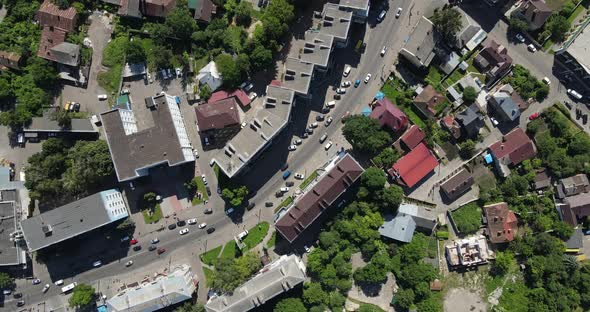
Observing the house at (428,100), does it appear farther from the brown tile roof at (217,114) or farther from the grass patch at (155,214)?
the grass patch at (155,214)

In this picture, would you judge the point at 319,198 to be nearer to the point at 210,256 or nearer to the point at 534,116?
the point at 210,256

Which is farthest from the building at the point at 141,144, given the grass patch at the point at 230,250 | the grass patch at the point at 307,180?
the grass patch at the point at 307,180

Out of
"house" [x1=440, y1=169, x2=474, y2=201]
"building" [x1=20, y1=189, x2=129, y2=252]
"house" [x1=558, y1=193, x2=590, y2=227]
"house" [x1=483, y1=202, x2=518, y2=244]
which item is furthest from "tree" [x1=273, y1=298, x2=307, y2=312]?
"house" [x1=558, y1=193, x2=590, y2=227]

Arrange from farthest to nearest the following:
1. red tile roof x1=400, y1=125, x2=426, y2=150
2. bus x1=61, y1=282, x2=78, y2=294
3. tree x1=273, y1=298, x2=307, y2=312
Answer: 1. bus x1=61, y1=282, x2=78, y2=294
2. red tile roof x1=400, y1=125, x2=426, y2=150
3. tree x1=273, y1=298, x2=307, y2=312

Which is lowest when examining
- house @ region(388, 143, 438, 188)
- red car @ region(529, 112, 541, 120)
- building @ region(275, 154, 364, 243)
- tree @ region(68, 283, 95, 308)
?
red car @ region(529, 112, 541, 120)

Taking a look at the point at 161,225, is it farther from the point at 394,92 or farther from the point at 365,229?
the point at 394,92

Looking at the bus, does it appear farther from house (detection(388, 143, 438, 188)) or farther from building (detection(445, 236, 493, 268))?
building (detection(445, 236, 493, 268))

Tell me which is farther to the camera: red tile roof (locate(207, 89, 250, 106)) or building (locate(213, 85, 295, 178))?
red tile roof (locate(207, 89, 250, 106))
